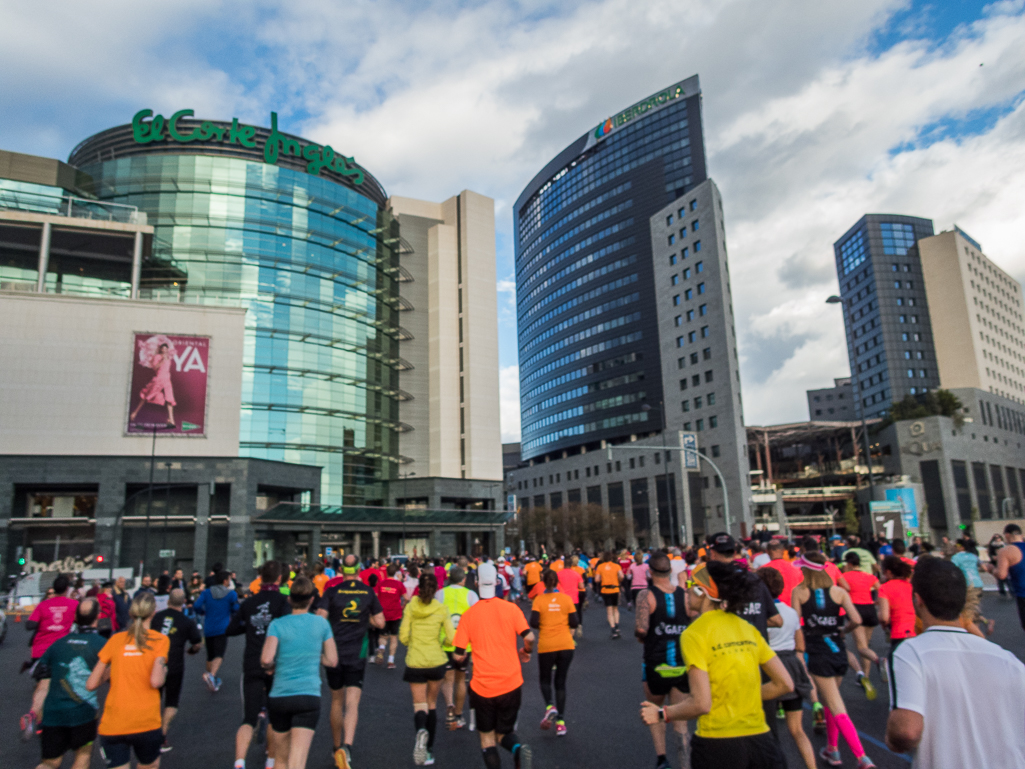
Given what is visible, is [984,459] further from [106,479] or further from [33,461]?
[33,461]

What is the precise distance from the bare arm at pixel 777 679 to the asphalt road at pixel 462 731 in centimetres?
316

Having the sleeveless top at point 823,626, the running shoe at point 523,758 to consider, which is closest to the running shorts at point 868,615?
the sleeveless top at point 823,626

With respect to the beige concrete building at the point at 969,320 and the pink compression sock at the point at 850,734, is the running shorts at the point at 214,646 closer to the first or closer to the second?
the pink compression sock at the point at 850,734

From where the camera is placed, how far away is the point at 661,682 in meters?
6.32

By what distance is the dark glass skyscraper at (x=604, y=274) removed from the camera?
9650 centimetres

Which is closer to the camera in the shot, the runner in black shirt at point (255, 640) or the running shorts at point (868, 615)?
the runner in black shirt at point (255, 640)

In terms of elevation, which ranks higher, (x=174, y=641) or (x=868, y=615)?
(x=174, y=641)

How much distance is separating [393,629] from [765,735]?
1068 cm

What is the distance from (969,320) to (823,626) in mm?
111652

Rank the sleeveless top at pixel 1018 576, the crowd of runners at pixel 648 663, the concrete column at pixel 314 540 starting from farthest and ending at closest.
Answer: the concrete column at pixel 314 540
the sleeveless top at pixel 1018 576
the crowd of runners at pixel 648 663

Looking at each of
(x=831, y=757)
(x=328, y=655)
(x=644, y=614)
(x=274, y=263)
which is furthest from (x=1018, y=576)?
(x=274, y=263)

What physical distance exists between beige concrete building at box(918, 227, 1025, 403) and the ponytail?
11256 centimetres

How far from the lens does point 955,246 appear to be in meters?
98.9

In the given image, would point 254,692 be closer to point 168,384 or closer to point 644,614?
point 644,614
